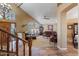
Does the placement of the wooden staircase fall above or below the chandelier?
below

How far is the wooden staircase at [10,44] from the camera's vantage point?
2.47 metres

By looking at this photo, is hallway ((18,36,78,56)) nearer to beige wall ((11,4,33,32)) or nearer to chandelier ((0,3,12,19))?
beige wall ((11,4,33,32))

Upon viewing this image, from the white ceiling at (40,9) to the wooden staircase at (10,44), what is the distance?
413 millimetres

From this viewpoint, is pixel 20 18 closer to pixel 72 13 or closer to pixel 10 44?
pixel 10 44

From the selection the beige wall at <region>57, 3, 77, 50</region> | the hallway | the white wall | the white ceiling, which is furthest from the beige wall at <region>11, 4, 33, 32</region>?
the white wall

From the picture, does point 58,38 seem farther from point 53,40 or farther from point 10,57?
point 10,57

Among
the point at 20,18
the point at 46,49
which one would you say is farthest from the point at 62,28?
the point at 20,18

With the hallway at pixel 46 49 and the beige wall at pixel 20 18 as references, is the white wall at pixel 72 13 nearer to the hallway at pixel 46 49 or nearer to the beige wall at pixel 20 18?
the hallway at pixel 46 49

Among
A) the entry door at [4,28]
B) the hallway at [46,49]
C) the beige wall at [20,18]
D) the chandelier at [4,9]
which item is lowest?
the hallway at [46,49]

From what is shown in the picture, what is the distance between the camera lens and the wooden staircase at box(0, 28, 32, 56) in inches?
97.3

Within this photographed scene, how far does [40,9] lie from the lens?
8.32ft

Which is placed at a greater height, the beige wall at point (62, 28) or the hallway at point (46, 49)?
the beige wall at point (62, 28)

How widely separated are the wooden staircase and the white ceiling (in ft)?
1.35

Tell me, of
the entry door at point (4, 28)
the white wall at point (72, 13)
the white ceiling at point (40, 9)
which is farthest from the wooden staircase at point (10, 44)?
the white wall at point (72, 13)
